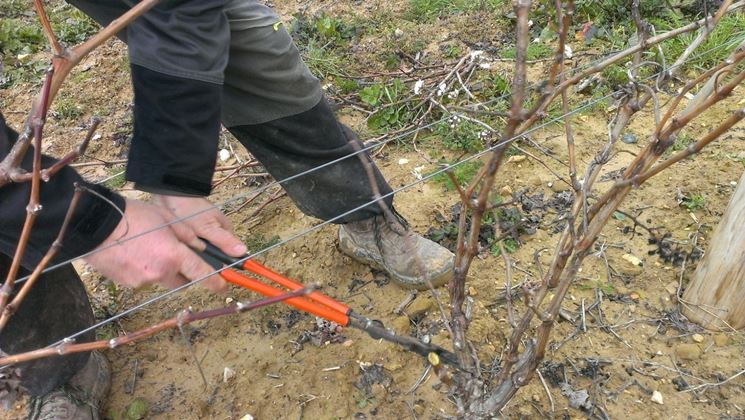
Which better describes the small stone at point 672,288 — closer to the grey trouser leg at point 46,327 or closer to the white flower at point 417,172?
the white flower at point 417,172

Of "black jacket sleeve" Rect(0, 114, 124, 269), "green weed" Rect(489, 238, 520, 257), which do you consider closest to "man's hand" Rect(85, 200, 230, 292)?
"black jacket sleeve" Rect(0, 114, 124, 269)

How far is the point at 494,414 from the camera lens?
1665 millimetres

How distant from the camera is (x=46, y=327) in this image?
2.03 m

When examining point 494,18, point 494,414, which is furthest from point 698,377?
point 494,18

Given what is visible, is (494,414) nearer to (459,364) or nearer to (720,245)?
(459,364)

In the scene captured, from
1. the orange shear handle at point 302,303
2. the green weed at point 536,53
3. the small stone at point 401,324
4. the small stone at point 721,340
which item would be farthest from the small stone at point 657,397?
the green weed at point 536,53

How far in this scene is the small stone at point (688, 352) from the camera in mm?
1952

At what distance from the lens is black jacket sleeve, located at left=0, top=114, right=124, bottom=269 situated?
4.63ft

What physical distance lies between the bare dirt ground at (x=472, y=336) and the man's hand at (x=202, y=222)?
0.32 metres

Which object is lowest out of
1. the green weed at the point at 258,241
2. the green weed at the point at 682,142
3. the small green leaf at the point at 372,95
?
the green weed at the point at 258,241

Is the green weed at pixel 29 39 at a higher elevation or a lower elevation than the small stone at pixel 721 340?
lower

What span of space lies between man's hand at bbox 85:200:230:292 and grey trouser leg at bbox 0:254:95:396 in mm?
640

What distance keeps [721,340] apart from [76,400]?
86.8 inches

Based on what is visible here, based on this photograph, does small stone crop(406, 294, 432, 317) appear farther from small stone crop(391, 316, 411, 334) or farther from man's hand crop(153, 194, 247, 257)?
man's hand crop(153, 194, 247, 257)
